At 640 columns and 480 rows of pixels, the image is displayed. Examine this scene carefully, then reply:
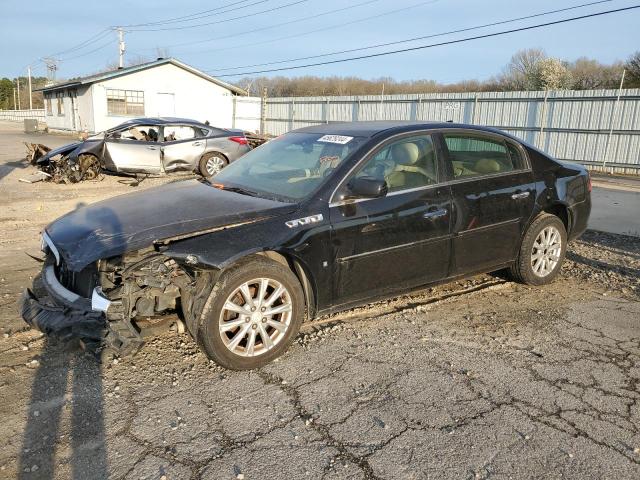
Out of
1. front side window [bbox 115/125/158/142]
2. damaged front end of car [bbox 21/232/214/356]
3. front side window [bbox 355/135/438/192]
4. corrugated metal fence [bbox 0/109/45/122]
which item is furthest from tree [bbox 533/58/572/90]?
corrugated metal fence [bbox 0/109/45/122]

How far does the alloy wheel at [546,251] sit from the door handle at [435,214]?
1.33 meters

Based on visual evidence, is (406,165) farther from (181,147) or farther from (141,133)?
(141,133)

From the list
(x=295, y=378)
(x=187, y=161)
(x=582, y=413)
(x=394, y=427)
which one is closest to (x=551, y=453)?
(x=582, y=413)

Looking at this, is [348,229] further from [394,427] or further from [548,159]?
[548,159]

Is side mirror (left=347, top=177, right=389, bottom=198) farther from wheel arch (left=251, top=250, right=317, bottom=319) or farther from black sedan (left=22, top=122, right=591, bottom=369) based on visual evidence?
wheel arch (left=251, top=250, right=317, bottom=319)

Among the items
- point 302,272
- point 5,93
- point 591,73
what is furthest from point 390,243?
point 5,93

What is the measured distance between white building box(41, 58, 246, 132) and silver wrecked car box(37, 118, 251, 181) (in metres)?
17.7

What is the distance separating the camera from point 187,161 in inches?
522

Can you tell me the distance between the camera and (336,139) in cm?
462

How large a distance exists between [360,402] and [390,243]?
4.47ft

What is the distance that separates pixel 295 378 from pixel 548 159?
356 centimetres

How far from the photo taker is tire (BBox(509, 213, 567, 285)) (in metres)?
5.27

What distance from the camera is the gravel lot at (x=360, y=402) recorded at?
9.09ft

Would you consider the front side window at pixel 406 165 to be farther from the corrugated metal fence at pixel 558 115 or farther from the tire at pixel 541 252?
the corrugated metal fence at pixel 558 115
